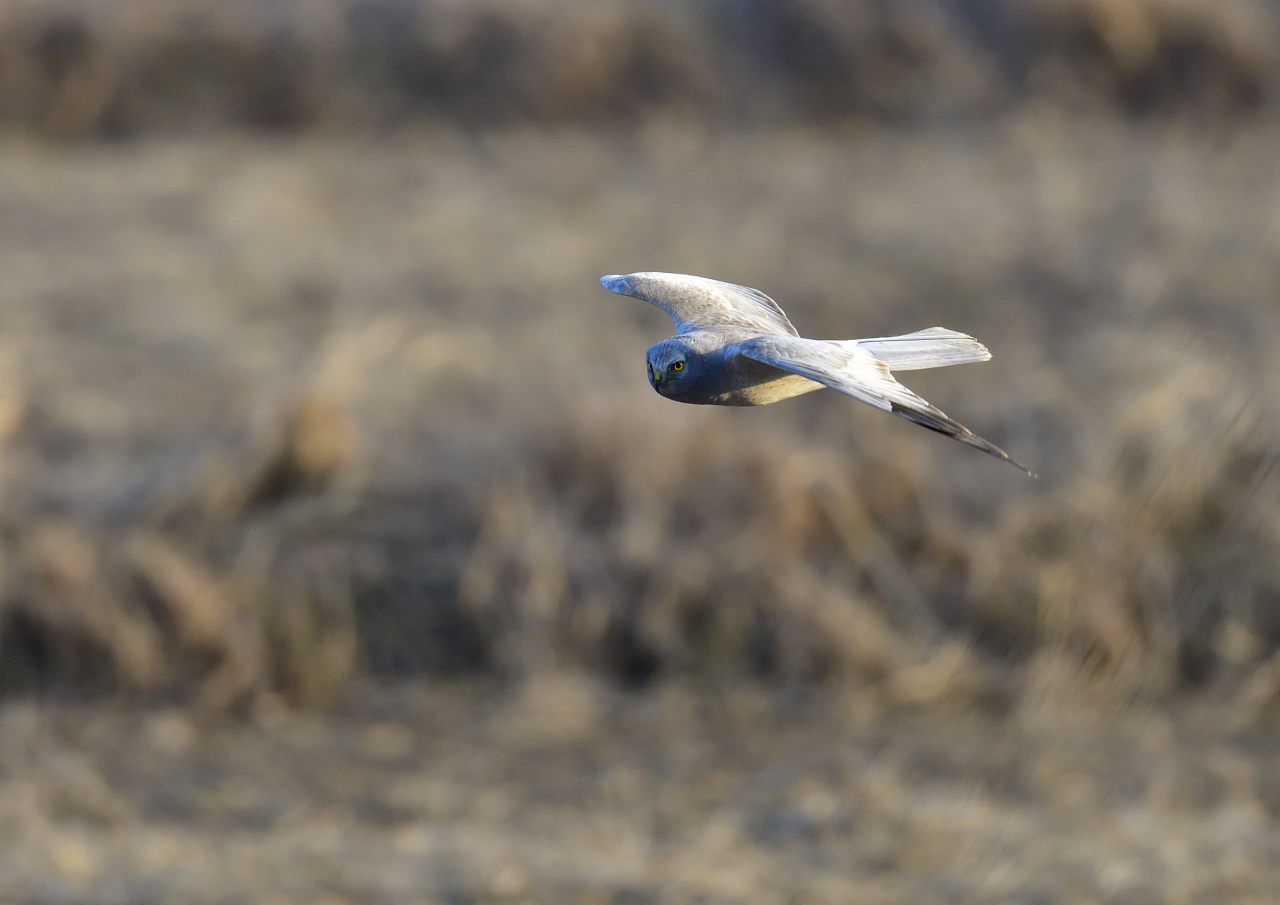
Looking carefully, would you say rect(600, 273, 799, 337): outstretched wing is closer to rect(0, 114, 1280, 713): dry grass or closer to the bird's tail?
the bird's tail

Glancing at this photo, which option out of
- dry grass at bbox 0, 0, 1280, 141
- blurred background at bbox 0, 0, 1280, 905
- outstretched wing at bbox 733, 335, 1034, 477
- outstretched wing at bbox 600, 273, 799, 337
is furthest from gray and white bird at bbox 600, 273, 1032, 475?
dry grass at bbox 0, 0, 1280, 141

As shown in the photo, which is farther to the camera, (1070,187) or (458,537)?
(1070,187)

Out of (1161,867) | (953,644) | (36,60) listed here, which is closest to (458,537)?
(953,644)

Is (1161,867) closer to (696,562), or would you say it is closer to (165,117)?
(696,562)

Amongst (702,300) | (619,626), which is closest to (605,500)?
(619,626)

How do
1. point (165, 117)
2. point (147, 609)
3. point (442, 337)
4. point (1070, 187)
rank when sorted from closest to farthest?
point (147, 609), point (442, 337), point (1070, 187), point (165, 117)

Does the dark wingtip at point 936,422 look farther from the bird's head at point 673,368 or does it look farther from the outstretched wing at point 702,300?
the outstretched wing at point 702,300
